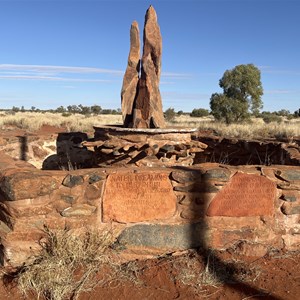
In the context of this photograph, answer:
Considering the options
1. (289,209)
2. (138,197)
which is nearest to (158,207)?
(138,197)

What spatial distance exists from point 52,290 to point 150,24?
271 inches

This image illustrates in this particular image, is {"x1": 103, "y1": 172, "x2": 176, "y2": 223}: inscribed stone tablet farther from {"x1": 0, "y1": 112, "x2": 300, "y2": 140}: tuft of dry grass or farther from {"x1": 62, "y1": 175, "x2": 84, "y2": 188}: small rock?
{"x1": 0, "y1": 112, "x2": 300, "y2": 140}: tuft of dry grass

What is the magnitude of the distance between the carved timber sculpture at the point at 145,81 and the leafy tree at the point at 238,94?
1770cm

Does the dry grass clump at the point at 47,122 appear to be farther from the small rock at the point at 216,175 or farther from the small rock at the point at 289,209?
the small rock at the point at 289,209

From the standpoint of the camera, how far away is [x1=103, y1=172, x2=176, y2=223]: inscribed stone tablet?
12.1 ft

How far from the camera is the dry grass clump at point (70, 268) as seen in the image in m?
3.12

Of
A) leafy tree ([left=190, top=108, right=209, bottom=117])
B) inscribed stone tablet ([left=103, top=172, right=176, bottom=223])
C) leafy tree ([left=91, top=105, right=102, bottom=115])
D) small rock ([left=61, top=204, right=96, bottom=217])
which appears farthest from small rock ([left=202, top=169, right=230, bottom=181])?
leafy tree ([left=91, top=105, right=102, bottom=115])

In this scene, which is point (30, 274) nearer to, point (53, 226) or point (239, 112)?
point (53, 226)

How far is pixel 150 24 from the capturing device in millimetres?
8617

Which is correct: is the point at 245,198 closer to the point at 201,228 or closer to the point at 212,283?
the point at 201,228

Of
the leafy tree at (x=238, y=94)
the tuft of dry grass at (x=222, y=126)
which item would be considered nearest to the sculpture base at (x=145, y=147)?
the tuft of dry grass at (x=222, y=126)

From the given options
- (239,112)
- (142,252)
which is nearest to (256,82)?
(239,112)

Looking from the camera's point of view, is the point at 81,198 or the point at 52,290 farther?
the point at 81,198

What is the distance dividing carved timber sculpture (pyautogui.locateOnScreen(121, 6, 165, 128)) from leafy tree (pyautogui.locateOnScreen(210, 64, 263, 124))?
17698 mm
